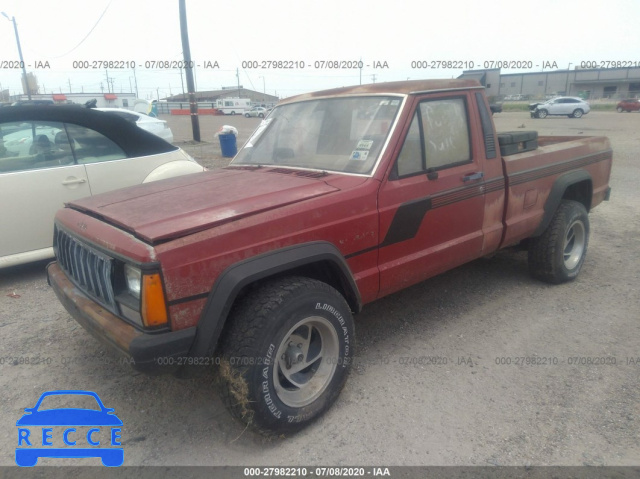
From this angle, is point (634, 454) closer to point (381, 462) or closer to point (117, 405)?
point (381, 462)

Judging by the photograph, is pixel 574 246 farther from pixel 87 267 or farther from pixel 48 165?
pixel 48 165

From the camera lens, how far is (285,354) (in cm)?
266

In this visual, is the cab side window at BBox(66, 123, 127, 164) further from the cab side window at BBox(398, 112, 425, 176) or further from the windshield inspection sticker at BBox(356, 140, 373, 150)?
the cab side window at BBox(398, 112, 425, 176)

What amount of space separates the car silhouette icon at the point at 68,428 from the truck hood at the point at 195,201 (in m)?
1.17

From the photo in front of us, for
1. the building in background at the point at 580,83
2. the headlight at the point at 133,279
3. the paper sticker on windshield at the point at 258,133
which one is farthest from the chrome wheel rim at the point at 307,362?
the building in background at the point at 580,83

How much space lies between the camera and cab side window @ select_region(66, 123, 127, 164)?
4.82m

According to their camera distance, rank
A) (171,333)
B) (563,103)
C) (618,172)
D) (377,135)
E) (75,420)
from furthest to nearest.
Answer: (563,103) → (618,172) → (377,135) → (75,420) → (171,333)

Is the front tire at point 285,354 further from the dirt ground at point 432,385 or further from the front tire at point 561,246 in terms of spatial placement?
the front tire at point 561,246

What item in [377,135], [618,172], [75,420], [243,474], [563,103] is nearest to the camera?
[243,474]

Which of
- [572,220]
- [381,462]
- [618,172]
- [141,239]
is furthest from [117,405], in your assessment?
[618,172]

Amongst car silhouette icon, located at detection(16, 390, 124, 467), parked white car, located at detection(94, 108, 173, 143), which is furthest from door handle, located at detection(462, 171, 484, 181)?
parked white car, located at detection(94, 108, 173, 143)

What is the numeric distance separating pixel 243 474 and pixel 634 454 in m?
1.98

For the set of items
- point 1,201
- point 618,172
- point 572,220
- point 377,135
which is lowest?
point 618,172

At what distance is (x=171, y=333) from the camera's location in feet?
7.26
